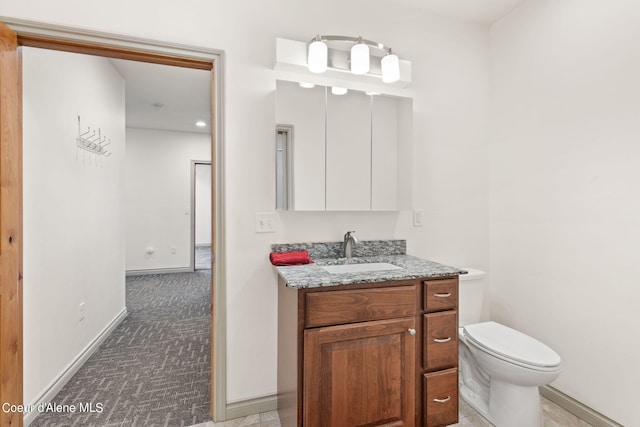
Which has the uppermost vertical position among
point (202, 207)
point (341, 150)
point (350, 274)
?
point (341, 150)

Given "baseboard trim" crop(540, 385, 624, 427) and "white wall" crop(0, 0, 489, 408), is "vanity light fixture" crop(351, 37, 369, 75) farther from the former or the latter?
"baseboard trim" crop(540, 385, 624, 427)

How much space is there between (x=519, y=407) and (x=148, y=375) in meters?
2.34

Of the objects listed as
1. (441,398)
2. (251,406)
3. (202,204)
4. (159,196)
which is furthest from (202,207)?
(441,398)

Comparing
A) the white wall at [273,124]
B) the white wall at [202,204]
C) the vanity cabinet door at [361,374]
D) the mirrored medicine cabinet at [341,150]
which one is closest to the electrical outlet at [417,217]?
the white wall at [273,124]

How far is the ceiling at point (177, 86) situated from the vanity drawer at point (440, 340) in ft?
6.67

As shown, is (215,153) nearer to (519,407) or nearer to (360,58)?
(360,58)

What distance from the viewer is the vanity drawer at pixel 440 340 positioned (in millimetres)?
1567

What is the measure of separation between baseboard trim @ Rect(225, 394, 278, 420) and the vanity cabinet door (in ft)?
1.84

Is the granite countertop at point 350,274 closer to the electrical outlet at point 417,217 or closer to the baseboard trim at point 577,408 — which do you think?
the electrical outlet at point 417,217

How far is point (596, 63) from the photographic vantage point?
172cm

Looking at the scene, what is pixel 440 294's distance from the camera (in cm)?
160

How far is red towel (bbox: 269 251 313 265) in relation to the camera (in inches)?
67.1

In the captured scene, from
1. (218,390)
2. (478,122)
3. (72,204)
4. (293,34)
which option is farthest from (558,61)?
(72,204)

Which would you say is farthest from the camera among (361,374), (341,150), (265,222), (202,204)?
(202,204)
